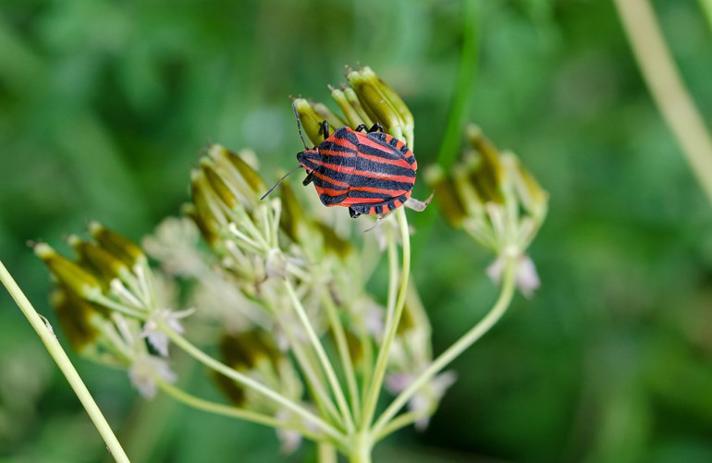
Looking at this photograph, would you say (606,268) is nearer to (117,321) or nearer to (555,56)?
(555,56)

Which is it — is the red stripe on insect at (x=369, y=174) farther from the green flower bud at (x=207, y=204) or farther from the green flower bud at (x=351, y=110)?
the green flower bud at (x=207, y=204)

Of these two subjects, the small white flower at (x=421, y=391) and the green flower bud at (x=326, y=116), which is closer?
the green flower bud at (x=326, y=116)

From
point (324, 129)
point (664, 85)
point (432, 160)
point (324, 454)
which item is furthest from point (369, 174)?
point (432, 160)

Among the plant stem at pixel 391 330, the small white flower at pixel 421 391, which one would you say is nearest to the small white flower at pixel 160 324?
the plant stem at pixel 391 330

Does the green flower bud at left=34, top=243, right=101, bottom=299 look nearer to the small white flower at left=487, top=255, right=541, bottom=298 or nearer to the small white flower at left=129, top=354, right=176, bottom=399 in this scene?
the small white flower at left=129, top=354, right=176, bottom=399

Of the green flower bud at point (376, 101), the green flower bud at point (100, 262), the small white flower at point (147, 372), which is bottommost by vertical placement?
the small white flower at point (147, 372)

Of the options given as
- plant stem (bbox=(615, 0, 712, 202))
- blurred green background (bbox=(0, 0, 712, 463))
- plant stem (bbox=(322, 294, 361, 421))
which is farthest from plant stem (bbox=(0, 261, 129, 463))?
plant stem (bbox=(615, 0, 712, 202))

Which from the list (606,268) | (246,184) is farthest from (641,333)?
(246,184)
